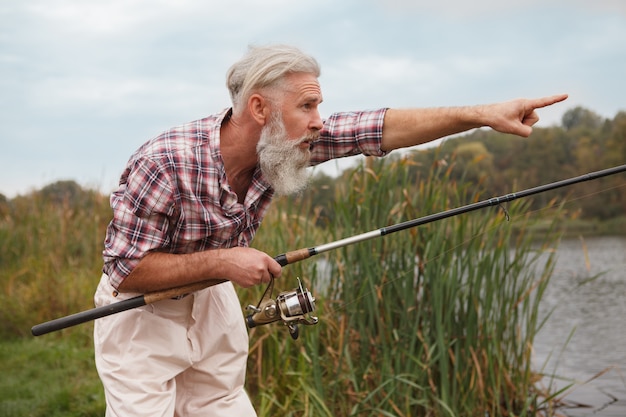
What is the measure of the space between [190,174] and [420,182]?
198 centimetres

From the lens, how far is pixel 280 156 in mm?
2289

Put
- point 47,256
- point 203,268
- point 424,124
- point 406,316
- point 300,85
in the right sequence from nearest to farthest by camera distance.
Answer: point 203,268, point 300,85, point 424,124, point 406,316, point 47,256

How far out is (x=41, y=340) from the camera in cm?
664

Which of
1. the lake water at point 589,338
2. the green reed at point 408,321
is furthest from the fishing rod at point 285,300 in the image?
the lake water at point 589,338

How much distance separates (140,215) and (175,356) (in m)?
0.45

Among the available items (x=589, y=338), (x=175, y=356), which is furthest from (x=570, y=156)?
(x=175, y=356)

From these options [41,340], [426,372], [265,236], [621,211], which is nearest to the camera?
[426,372]

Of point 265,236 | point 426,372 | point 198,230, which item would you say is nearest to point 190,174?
point 198,230

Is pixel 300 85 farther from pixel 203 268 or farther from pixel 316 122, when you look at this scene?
pixel 203 268

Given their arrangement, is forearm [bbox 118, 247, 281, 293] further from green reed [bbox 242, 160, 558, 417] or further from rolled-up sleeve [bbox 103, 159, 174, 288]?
green reed [bbox 242, 160, 558, 417]

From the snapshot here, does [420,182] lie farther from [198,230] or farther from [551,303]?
[551,303]

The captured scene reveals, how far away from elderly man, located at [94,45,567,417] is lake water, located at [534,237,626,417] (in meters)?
1.91

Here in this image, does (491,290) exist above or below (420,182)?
below

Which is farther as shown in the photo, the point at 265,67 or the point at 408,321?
the point at 408,321
